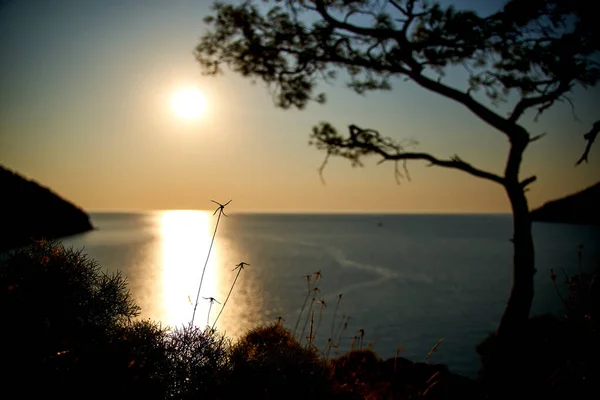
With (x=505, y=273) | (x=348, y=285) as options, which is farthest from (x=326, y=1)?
(x=505, y=273)

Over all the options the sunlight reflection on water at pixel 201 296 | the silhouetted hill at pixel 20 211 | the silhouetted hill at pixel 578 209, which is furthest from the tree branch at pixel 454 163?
the silhouetted hill at pixel 578 209

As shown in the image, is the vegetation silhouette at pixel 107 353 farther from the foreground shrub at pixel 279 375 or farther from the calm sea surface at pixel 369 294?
the calm sea surface at pixel 369 294

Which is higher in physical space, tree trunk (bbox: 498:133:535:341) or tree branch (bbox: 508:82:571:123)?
tree branch (bbox: 508:82:571:123)

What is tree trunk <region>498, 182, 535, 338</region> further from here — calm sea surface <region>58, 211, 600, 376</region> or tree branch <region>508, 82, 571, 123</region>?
calm sea surface <region>58, 211, 600, 376</region>

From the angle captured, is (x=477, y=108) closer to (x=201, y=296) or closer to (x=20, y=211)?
(x=20, y=211)

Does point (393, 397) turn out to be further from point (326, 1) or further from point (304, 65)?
point (326, 1)

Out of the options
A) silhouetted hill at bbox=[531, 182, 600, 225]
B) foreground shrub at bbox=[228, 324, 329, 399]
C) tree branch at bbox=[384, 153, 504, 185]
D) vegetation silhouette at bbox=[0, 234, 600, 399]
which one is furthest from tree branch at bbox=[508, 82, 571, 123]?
silhouetted hill at bbox=[531, 182, 600, 225]

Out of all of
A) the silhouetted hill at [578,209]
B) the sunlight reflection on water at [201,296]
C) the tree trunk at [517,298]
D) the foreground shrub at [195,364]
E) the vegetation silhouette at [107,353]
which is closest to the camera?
the vegetation silhouette at [107,353]

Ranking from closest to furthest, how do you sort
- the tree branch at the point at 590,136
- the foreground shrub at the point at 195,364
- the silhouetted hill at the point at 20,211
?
the foreground shrub at the point at 195,364
the tree branch at the point at 590,136
the silhouetted hill at the point at 20,211

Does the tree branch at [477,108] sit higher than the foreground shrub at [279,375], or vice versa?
the tree branch at [477,108]

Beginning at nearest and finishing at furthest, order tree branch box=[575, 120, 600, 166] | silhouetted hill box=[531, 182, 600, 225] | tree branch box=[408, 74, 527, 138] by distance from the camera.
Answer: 1. tree branch box=[575, 120, 600, 166]
2. tree branch box=[408, 74, 527, 138]
3. silhouetted hill box=[531, 182, 600, 225]

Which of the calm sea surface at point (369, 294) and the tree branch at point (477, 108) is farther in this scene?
the calm sea surface at point (369, 294)

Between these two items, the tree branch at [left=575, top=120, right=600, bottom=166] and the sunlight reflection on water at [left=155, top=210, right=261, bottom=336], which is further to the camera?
the sunlight reflection on water at [left=155, top=210, right=261, bottom=336]

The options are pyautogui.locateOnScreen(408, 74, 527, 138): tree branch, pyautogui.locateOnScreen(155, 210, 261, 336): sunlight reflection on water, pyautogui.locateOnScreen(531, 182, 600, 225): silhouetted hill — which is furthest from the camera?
pyautogui.locateOnScreen(531, 182, 600, 225): silhouetted hill
